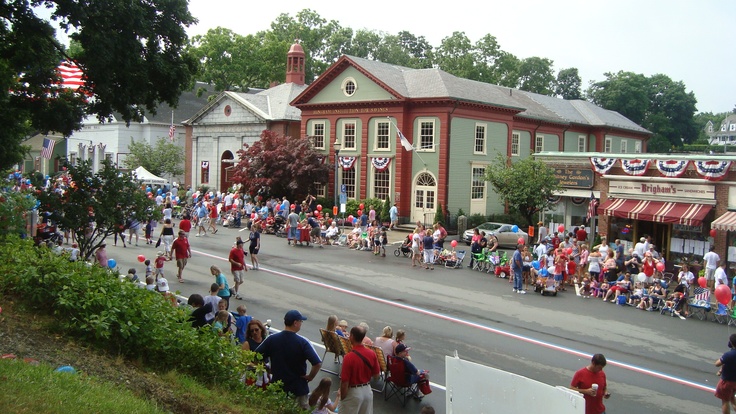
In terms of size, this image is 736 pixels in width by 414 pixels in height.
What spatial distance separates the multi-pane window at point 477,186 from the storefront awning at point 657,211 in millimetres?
12941

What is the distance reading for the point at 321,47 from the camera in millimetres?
84125

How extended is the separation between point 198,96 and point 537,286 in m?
53.6

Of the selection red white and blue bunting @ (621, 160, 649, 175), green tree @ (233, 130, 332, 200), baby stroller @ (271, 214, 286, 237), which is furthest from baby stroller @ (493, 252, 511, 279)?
green tree @ (233, 130, 332, 200)

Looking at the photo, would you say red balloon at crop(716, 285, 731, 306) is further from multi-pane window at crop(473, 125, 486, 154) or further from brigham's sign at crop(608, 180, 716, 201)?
multi-pane window at crop(473, 125, 486, 154)

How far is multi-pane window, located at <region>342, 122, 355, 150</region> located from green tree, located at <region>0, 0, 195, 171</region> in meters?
25.7

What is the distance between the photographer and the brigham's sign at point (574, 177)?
30719 mm

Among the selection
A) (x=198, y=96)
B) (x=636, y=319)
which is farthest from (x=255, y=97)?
(x=636, y=319)

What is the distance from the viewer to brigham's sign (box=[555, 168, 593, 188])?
3072 cm

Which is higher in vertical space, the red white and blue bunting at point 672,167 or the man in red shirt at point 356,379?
the red white and blue bunting at point 672,167

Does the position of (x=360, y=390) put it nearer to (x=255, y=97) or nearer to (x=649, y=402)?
(x=649, y=402)

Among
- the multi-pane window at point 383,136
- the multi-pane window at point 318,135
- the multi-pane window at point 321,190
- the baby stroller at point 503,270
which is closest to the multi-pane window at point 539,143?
the multi-pane window at point 383,136

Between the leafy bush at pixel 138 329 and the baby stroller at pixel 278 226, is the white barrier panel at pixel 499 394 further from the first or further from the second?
the baby stroller at pixel 278 226

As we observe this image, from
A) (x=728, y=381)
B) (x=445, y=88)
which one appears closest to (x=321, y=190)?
(x=445, y=88)

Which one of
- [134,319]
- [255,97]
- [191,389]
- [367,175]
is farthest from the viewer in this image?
[255,97]
